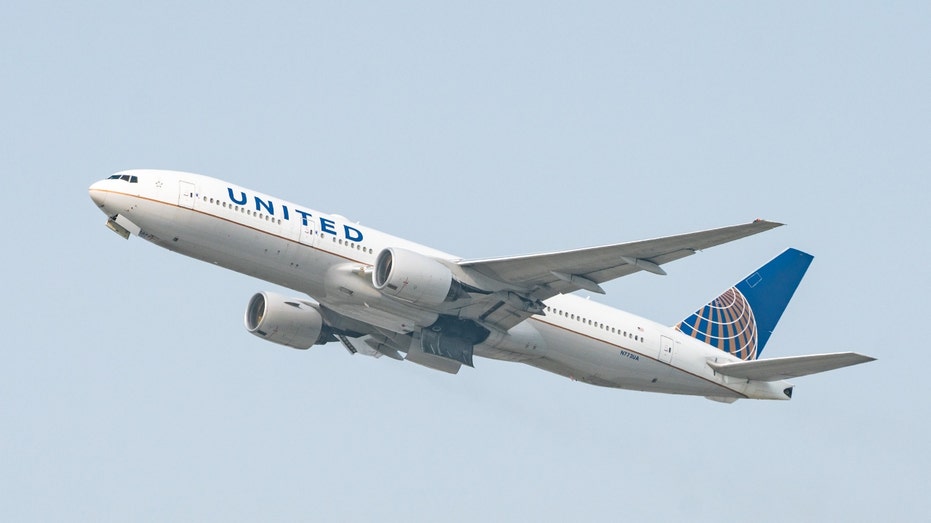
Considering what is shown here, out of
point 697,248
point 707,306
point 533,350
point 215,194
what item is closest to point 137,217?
point 215,194

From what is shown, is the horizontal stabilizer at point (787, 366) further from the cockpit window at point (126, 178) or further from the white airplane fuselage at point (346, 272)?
the cockpit window at point (126, 178)

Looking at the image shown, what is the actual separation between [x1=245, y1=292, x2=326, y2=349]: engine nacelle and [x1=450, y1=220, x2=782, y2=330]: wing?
618 cm

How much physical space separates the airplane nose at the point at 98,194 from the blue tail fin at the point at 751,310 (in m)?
21.0

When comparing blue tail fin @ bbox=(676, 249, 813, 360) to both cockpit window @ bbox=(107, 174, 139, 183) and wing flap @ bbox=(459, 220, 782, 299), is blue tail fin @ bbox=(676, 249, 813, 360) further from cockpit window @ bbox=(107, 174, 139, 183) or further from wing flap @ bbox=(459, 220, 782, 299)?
cockpit window @ bbox=(107, 174, 139, 183)

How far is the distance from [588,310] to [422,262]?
740cm

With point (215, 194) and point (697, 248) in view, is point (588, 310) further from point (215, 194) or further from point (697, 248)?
point (215, 194)

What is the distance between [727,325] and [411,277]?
47.6ft

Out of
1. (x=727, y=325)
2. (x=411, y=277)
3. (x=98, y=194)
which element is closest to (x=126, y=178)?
(x=98, y=194)

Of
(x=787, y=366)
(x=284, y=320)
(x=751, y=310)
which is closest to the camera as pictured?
(x=787, y=366)

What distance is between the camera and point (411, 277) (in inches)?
1633

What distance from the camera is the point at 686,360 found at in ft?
157

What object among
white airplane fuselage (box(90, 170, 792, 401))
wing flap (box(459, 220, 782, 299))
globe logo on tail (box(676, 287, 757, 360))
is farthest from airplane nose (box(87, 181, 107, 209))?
globe logo on tail (box(676, 287, 757, 360))

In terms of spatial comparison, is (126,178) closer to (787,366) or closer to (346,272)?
(346,272)

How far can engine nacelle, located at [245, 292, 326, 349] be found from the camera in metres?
47.2
